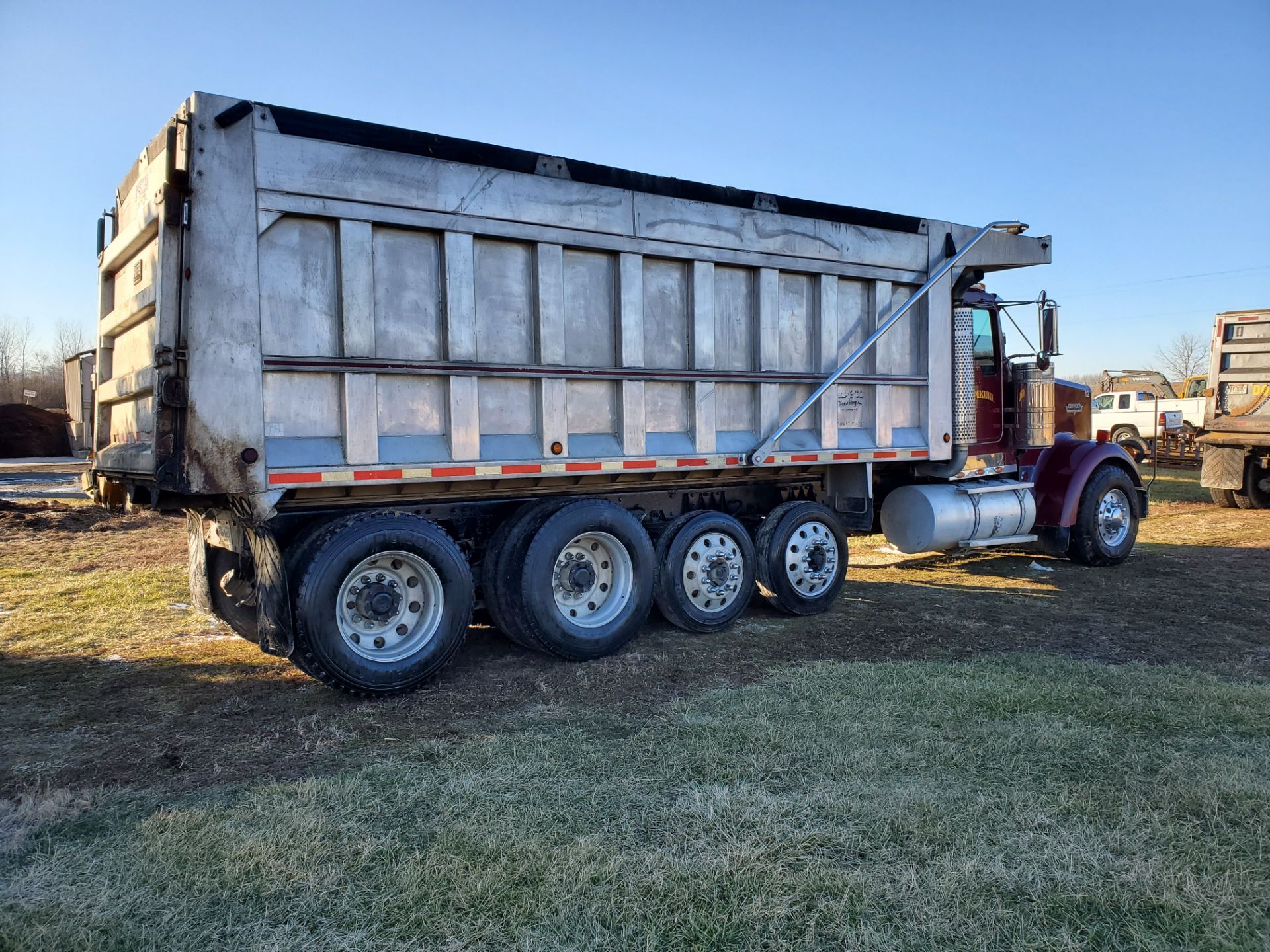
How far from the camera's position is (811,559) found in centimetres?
805

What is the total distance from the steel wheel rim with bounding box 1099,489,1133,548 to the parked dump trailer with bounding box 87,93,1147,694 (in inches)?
123

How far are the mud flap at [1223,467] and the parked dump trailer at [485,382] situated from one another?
999cm

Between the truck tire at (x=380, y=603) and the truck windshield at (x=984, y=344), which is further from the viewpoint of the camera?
the truck windshield at (x=984, y=344)

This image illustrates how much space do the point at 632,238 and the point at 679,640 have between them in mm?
3124

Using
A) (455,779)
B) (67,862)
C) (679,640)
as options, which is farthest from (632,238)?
(67,862)

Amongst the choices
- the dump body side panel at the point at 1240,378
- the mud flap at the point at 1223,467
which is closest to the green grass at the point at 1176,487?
the mud flap at the point at 1223,467

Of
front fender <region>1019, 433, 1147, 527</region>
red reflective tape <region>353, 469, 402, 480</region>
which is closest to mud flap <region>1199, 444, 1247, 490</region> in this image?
front fender <region>1019, 433, 1147, 527</region>

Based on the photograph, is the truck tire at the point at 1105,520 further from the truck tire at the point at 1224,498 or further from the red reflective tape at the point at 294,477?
the red reflective tape at the point at 294,477

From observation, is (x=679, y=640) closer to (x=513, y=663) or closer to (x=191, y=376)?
(x=513, y=663)

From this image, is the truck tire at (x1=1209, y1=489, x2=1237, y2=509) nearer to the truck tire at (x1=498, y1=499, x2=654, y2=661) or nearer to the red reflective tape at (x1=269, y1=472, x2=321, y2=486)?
the truck tire at (x1=498, y1=499, x2=654, y2=661)

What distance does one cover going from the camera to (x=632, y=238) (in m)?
6.73

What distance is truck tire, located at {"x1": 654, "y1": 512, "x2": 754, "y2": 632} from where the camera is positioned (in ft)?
23.7

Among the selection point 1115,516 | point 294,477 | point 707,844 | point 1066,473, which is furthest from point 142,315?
point 1115,516

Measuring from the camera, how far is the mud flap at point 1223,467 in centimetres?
1571
